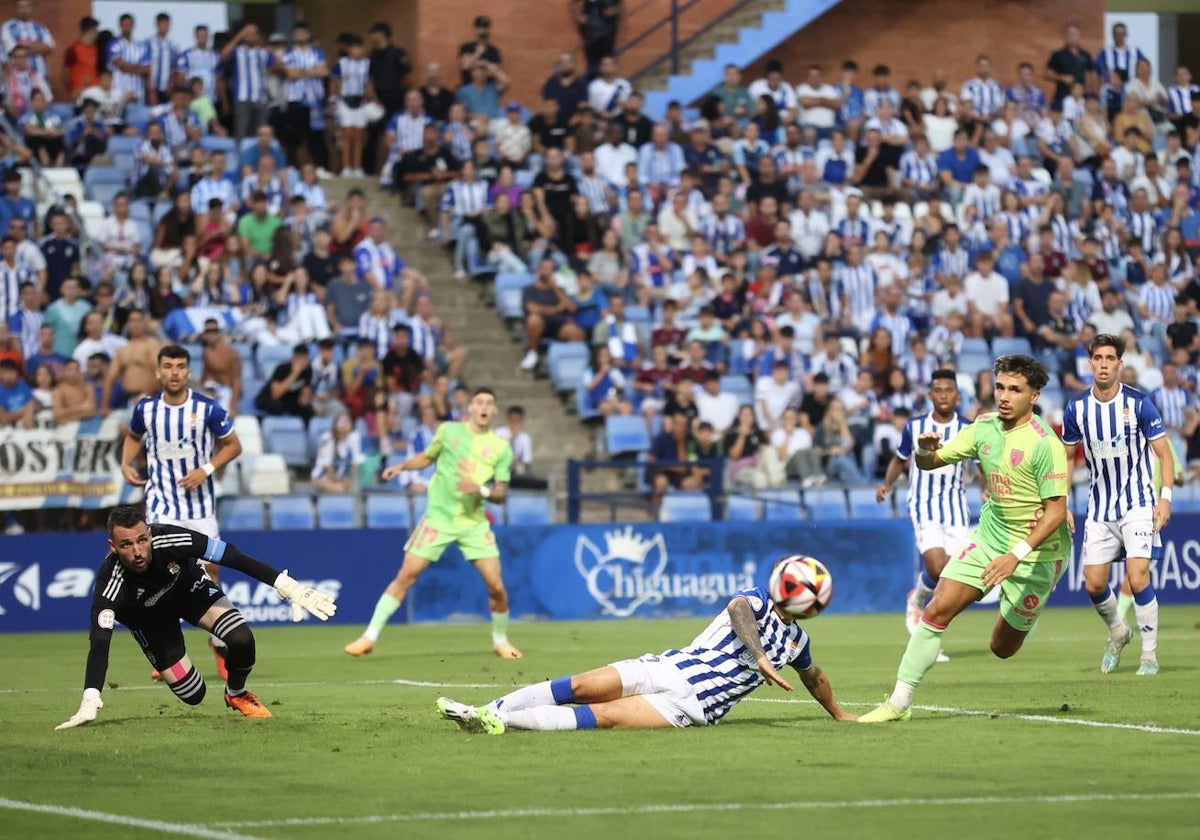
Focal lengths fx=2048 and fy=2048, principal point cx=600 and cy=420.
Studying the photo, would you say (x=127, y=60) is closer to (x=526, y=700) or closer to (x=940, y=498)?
(x=940, y=498)

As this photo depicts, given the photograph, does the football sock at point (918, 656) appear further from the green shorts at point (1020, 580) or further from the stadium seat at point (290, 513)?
the stadium seat at point (290, 513)

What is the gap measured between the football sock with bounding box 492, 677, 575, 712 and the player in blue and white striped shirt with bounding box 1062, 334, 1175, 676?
542 cm

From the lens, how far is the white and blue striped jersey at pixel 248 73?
2789cm

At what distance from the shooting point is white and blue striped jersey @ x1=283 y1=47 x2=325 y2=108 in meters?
28.3

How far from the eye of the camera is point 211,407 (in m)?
15.4

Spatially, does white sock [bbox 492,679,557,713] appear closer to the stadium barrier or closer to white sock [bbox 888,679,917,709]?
white sock [bbox 888,679,917,709]

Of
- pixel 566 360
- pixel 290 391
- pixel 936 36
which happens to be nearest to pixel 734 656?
pixel 290 391

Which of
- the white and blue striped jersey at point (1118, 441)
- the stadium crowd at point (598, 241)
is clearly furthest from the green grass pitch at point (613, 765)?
the stadium crowd at point (598, 241)

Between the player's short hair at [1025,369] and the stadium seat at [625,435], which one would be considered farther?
the stadium seat at [625,435]

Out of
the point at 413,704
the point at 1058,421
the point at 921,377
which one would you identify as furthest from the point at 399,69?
the point at 413,704

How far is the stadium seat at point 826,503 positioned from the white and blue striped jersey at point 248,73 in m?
9.73

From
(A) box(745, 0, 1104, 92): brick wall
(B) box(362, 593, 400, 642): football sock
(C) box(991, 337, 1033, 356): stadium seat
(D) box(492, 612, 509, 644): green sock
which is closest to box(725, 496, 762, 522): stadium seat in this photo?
(C) box(991, 337, 1033, 356): stadium seat

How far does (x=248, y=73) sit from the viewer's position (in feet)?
91.9

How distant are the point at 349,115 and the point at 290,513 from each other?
8796 millimetres
